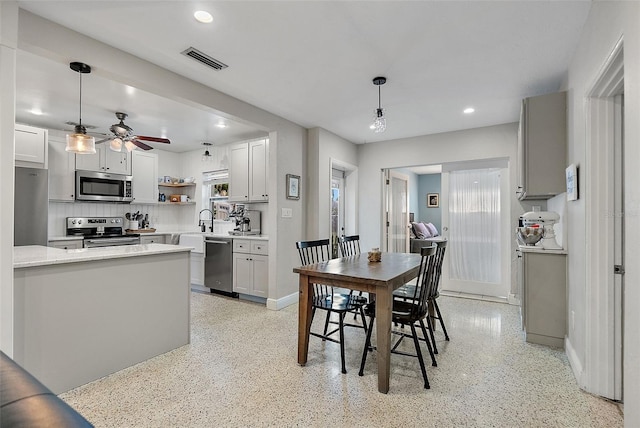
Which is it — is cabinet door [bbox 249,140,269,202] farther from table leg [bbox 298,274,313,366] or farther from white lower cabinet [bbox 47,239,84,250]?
white lower cabinet [bbox 47,239,84,250]

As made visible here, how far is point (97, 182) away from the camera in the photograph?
481 centimetres

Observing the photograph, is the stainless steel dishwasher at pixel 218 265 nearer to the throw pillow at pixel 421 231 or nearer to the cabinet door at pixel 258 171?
the cabinet door at pixel 258 171

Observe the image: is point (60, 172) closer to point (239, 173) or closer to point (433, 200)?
point (239, 173)

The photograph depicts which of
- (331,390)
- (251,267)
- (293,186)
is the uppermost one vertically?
(293,186)

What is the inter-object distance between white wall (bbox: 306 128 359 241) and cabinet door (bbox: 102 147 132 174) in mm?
3015

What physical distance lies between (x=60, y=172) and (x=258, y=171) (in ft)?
9.01

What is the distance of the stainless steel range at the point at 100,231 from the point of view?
185 inches

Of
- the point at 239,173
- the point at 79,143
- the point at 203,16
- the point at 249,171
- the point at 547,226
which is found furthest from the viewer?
the point at 239,173

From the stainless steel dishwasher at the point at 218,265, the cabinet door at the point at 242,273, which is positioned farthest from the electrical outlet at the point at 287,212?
the stainless steel dishwasher at the point at 218,265

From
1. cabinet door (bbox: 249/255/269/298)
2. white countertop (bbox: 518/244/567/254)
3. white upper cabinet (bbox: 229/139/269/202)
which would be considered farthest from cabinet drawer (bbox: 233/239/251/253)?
white countertop (bbox: 518/244/567/254)

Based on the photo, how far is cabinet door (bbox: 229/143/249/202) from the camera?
484 cm

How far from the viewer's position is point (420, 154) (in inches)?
197

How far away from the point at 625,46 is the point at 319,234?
11.9ft

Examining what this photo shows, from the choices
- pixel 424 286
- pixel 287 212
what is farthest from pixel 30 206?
pixel 424 286
